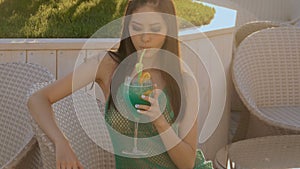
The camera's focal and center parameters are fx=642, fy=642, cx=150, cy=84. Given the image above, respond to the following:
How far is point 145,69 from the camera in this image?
7.35 feet

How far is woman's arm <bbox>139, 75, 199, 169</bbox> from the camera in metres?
2.11

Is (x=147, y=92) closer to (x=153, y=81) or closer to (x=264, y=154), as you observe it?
(x=153, y=81)

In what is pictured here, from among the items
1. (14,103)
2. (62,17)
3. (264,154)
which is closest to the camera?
(14,103)

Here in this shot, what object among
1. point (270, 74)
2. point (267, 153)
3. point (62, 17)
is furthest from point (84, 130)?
point (270, 74)

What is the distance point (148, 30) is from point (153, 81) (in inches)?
7.4

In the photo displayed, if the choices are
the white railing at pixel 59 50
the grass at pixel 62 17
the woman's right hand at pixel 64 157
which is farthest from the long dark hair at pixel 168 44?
the grass at pixel 62 17

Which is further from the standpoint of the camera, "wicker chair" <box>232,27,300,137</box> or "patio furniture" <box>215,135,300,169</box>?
"wicker chair" <box>232,27,300,137</box>

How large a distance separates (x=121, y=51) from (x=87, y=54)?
1.04 meters

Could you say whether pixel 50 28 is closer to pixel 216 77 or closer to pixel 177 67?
pixel 216 77

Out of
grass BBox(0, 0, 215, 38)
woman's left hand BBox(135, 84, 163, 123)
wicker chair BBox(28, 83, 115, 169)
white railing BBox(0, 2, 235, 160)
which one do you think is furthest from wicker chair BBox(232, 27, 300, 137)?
woman's left hand BBox(135, 84, 163, 123)

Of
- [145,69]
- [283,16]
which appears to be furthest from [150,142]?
[283,16]

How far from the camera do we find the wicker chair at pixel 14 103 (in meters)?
2.67

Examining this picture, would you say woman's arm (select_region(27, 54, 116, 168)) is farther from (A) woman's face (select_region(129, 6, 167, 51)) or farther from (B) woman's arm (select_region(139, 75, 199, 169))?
(B) woman's arm (select_region(139, 75, 199, 169))

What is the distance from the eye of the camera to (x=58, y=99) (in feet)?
7.39
